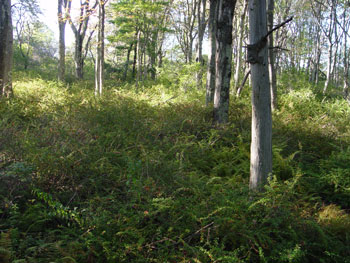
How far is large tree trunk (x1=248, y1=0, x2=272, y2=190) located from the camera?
342 cm

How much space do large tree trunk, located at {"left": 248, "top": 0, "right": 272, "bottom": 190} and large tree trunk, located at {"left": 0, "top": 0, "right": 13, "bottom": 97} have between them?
24.8 feet

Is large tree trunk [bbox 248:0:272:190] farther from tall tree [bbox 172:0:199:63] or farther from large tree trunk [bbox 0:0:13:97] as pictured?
tall tree [bbox 172:0:199:63]

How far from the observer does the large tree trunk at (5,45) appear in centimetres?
802

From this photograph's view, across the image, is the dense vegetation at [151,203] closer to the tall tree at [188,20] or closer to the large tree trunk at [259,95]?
the large tree trunk at [259,95]

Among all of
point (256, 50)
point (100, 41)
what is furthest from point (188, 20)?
point (256, 50)

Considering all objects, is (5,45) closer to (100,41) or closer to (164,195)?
(100,41)

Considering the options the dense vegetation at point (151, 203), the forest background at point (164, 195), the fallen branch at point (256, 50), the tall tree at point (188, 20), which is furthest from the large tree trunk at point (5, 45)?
the tall tree at point (188, 20)

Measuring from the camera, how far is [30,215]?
2.90 meters

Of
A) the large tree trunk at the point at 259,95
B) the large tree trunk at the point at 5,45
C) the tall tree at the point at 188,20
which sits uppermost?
the tall tree at the point at 188,20

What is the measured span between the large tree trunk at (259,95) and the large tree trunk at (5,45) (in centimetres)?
756

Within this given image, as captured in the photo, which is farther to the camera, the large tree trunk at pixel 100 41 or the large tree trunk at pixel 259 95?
the large tree trunk at pixel 100 41

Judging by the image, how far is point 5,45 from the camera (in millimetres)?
8219

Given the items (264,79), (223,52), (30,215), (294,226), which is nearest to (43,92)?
(223,52)

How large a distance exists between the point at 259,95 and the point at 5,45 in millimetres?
8337
